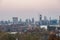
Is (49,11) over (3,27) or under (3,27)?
over

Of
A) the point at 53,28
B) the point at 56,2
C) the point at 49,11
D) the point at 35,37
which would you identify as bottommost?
the point at 35,37

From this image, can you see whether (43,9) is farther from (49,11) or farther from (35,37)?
(35,37)

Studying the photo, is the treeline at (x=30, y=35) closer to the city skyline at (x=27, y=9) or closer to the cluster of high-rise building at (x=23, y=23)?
the cluster of high-rise building at (x=23, y=23)

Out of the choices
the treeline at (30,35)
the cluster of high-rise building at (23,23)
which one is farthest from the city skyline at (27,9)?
the treeline at (30,35)

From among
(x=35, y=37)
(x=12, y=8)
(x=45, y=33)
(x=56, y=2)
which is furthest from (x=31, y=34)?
(x=56, y=2)

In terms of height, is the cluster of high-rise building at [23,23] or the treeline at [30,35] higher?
the cluster of high-rise building at [23,23]

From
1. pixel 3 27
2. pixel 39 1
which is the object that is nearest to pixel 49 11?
pixel 39 1
